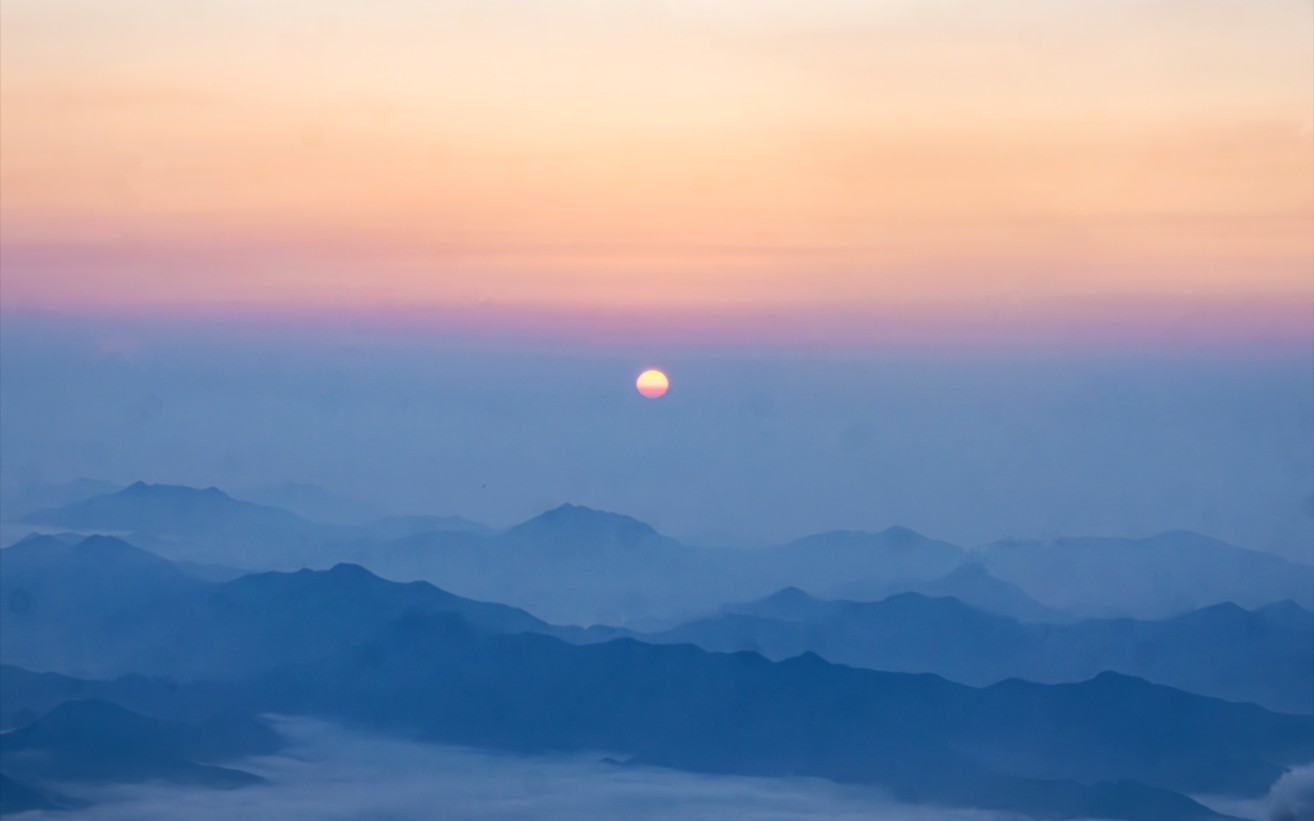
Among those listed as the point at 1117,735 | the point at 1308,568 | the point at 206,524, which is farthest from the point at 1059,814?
the point at 206,524

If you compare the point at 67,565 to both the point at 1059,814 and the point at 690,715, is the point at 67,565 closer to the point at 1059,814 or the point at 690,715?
the point at 690,715

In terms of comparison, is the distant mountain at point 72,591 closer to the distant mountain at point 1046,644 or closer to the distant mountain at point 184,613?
the distant mountain at point 184,613

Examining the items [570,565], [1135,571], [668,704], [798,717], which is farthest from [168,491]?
[1135,571]

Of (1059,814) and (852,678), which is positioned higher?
(852,678)

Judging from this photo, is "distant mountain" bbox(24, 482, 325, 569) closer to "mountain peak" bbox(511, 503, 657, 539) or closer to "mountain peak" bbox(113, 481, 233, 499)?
"mountain peak" bbox(113, 481, 233, 499)

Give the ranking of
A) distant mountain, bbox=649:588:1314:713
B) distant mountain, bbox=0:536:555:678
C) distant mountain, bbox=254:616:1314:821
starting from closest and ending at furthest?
distant mountain, bbox=254:616:1314:821
distant mountain, bbox=649:588:1314:713
distant mountain, bbox=0:536:555:678

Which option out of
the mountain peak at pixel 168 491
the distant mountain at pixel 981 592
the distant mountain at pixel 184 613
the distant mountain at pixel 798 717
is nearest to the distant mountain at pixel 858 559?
the distant mountain at pixel 981 592

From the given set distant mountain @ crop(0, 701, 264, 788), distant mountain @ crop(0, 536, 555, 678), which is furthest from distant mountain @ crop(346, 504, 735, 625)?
distant mountain @ crop(0, 701, 264, 788)

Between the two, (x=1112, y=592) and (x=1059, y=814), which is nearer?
(x=1059, y=814)
